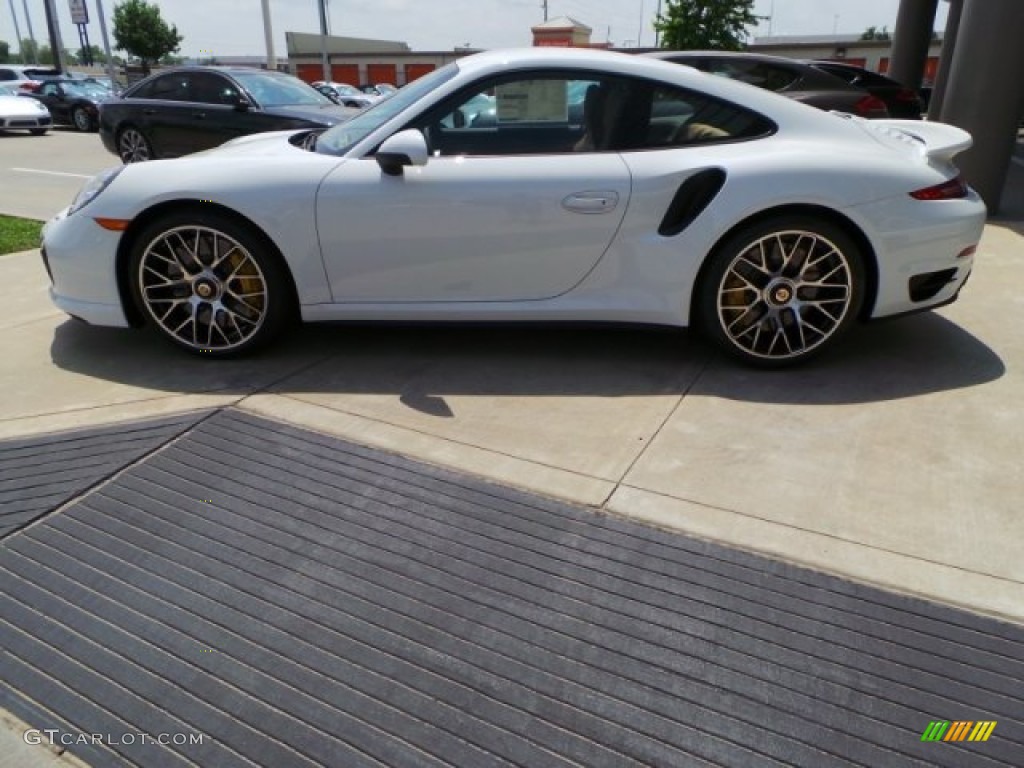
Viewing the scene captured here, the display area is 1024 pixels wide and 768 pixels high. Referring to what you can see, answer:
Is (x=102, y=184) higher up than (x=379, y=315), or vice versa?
(x=102, y=184)

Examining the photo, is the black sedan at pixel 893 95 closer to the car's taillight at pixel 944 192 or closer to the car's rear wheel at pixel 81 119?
the car's taillight at pixel 944 192

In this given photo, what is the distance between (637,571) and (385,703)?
0.81 m

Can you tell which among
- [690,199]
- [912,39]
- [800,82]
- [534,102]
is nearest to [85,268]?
[534,102]

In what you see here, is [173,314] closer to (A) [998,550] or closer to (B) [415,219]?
(B) [415,219]

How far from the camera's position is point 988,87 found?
648 centimetres

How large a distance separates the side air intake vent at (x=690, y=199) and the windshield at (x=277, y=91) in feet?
22.5

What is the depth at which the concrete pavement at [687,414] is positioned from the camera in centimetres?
237

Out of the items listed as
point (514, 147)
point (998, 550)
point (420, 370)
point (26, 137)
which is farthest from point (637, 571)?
point (26, 137)

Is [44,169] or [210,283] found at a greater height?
[210,283]

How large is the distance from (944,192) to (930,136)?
0.61m

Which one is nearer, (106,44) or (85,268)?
(85,268)

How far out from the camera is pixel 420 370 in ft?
11.8

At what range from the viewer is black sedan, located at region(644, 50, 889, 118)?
816cm

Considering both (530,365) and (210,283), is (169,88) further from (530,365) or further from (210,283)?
(530,365)
